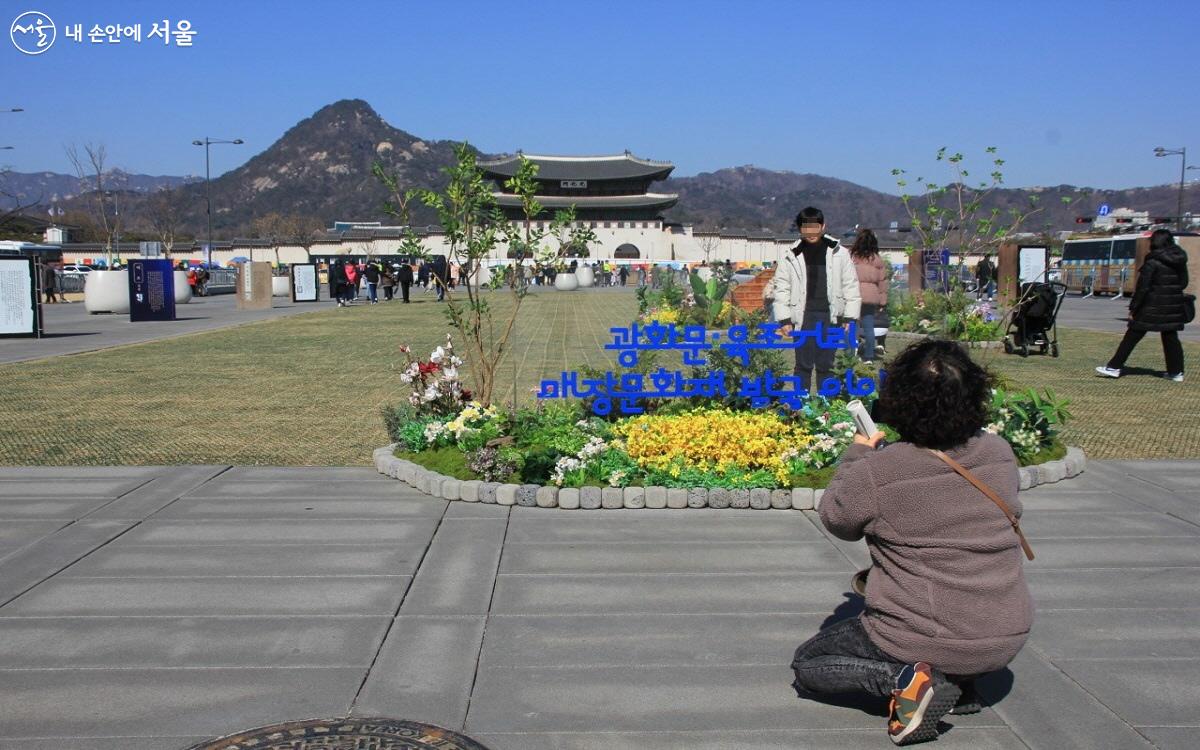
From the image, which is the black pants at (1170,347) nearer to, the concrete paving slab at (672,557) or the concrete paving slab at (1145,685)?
the concrete paving slab at (672,557)

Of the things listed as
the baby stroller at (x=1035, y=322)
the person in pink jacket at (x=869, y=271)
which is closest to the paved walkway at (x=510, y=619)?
the person in pink jacket at (x=869, y=271)

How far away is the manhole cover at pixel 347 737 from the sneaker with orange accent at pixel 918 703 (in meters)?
1.34

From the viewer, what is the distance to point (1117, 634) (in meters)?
4.33

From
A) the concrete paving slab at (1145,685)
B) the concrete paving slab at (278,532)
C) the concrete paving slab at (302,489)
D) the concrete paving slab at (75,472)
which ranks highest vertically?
the concrete paving slab at (75,472)

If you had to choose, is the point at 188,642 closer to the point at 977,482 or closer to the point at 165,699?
the point at 165,699

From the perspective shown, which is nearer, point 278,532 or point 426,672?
point 426,672

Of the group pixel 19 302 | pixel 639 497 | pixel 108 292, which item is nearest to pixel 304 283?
pixel 108 292

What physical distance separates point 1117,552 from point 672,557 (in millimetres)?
2358

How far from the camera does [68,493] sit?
662 centimetres

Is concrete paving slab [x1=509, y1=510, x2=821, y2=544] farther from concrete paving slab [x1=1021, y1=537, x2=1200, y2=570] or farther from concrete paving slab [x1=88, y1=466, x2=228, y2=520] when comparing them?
concrete paving slab [x1=88, y1=466, x2=228, y2=520]

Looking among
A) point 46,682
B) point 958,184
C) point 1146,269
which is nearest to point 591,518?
point 46,682

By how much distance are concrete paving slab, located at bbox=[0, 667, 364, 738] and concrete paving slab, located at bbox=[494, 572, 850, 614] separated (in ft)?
3.40

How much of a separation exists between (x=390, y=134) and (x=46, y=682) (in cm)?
20164

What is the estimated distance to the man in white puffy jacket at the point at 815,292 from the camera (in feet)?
27.7
